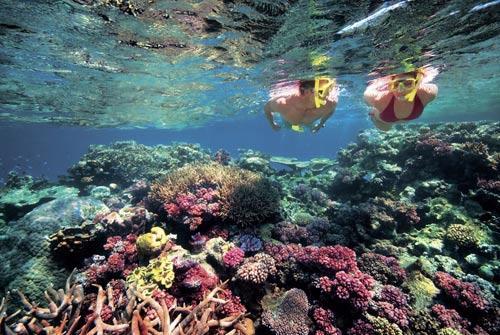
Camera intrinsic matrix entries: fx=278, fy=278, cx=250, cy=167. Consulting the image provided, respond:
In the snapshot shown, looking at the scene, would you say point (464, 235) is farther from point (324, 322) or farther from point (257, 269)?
point (257, 269)

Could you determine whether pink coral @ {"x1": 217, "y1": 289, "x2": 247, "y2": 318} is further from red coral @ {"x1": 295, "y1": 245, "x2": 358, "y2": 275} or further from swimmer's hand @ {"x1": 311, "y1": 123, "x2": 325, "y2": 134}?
swimmer's hand @ {"x1": 311, "y1": 123, "x2": 325, "y2": 134}

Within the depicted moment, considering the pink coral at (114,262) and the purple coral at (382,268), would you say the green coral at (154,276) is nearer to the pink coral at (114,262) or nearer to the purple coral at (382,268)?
the pink coral at (114,262)

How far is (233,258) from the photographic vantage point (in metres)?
6.09

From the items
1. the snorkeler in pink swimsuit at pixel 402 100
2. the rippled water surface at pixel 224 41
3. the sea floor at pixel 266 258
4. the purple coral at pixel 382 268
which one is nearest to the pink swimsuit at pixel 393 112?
the snorkeler in pink swimsuit at pixel 402 100

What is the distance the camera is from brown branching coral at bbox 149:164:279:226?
24.9 ft

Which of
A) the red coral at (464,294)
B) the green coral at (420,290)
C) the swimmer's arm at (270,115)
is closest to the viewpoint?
the red coral at (464,294)

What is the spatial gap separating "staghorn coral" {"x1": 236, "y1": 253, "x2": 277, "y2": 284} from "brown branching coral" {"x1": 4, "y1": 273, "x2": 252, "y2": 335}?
2.41ft

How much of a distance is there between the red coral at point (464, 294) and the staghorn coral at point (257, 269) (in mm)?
3857

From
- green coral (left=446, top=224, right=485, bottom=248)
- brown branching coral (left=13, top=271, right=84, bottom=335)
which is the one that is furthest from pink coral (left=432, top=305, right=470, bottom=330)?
brown branching coral (left=13, top=271, right=84, bottom=335)

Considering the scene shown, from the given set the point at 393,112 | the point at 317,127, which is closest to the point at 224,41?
the point at 317,127

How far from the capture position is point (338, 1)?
733 cm

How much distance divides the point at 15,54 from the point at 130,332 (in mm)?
14269

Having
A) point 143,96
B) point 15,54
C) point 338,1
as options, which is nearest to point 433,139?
point 338,1

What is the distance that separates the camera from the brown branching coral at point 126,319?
413cm
